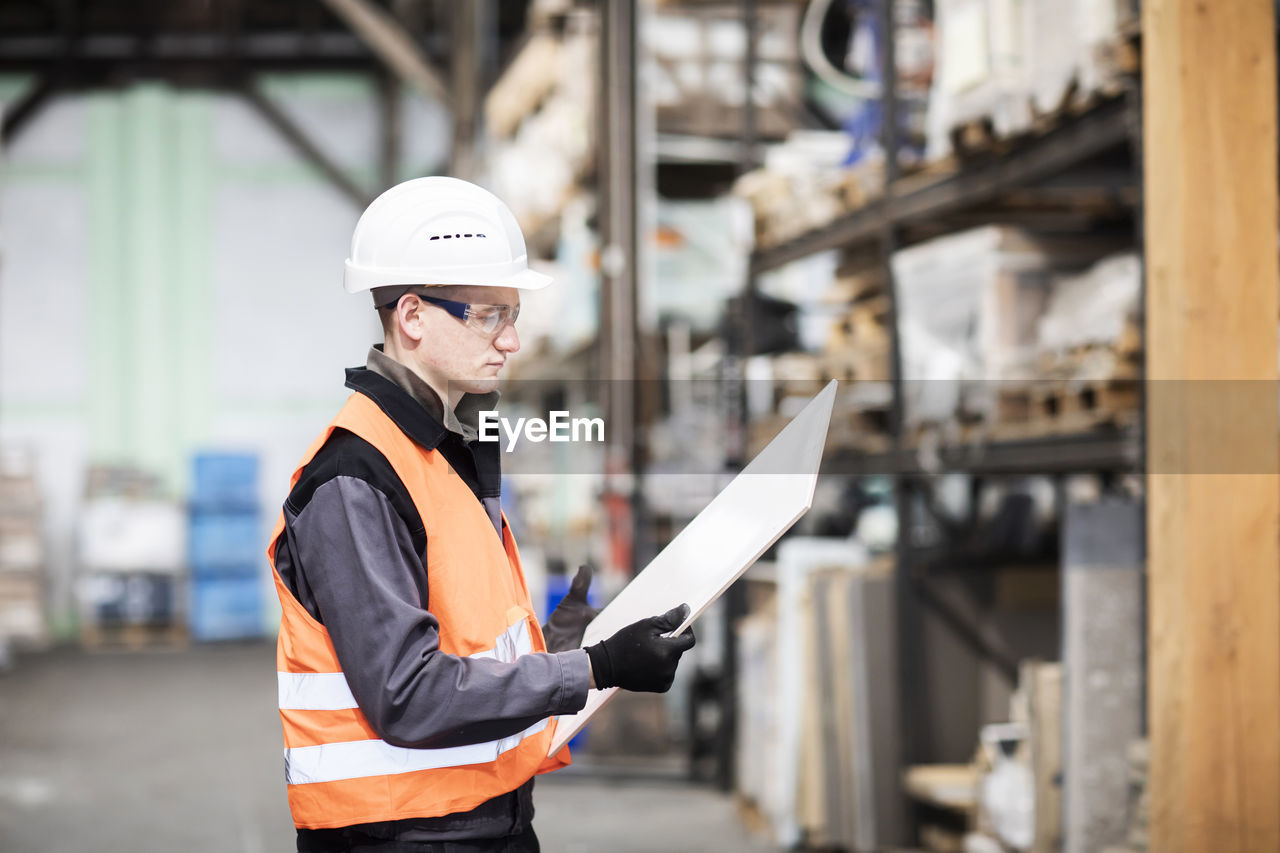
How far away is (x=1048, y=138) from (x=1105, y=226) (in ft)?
3.03

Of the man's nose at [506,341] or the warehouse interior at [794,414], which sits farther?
the warehouse interior at [794,414]

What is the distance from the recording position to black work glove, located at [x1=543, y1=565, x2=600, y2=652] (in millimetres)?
2254

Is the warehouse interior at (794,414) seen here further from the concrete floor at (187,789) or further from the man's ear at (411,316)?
the man's ear at (411,316)

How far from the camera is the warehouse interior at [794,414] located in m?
3.10

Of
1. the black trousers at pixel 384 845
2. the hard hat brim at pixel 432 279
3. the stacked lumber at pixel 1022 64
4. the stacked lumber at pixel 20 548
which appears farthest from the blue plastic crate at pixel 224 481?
the hard hat brim at pixel 432 279

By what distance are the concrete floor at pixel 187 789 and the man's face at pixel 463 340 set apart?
4567 mm

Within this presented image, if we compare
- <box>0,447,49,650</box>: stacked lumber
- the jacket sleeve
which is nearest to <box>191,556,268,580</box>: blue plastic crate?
<box>0,447,49,650</box>: stacked lumber

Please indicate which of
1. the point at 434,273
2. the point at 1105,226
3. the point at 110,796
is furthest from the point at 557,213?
the point at 434,273

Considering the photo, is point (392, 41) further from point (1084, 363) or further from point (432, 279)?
point (432, 279)

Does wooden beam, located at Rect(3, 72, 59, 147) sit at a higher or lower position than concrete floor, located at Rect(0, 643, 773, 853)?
higher

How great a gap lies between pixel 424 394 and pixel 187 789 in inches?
253

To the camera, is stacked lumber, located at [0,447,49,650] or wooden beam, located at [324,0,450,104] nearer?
wooden beam, located at [324,0,450,104]

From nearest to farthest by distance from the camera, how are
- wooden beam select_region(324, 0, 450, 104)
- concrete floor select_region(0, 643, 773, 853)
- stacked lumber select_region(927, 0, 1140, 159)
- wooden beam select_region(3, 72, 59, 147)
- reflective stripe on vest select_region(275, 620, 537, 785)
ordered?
1. reflective stripe on vest select_region(275, 620, 537, 785)
2. stacked lumber select_region(927, 0, 1140, 159)
3. concrete floor select_region(0, 643, 773, 853)
4. wooden beam select_region(324, 0, 450, 104)
5. wooden beam select_region(3, 72, 59, 147)

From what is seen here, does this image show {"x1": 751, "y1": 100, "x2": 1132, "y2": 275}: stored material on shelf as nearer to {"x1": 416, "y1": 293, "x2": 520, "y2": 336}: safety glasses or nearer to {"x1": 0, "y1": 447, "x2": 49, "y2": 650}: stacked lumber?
{"x1": 416, "y1": 293, "x2": 520, "y2": 336}: safety glasses
